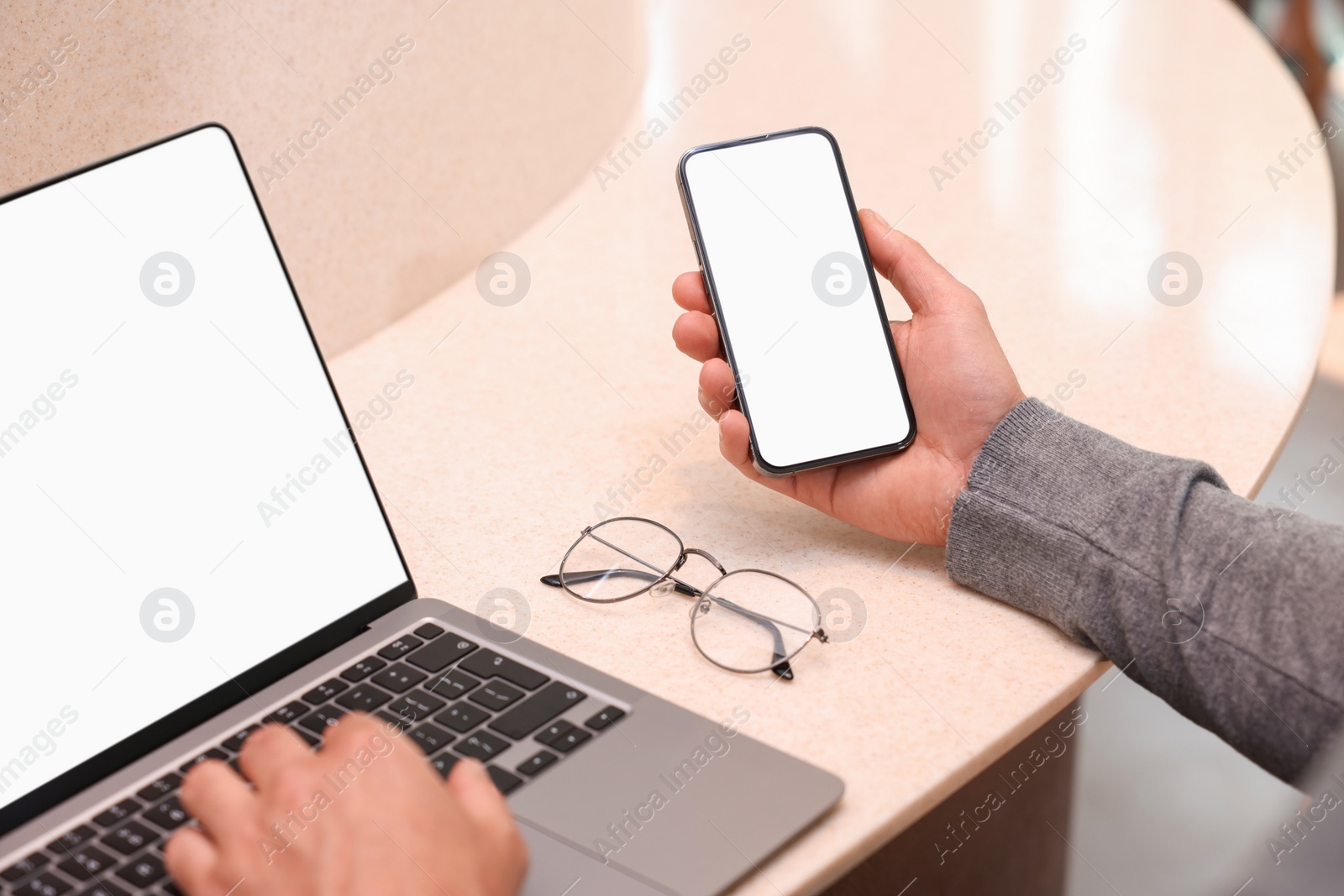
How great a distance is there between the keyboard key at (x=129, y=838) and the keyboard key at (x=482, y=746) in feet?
0.45

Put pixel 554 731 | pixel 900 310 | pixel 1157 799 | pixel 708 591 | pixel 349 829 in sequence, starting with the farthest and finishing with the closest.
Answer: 1. pixel 1157 799
2. pixel 900 310
3. pixel 708 591
4. pixel 554 731
5. pixel 349 829

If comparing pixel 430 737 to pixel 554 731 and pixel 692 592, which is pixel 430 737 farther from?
pixel 692 592

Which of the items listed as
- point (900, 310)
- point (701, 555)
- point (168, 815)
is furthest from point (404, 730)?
point (900, 310)

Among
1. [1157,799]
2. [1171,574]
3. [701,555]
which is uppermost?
[701,555]

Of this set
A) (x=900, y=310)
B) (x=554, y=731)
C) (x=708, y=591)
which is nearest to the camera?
(x=554, y=731)

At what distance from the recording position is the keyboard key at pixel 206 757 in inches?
22.0

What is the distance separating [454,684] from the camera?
0.60m

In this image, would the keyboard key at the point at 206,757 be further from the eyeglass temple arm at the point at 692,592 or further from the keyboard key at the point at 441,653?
the eyeglass temple arm at the point at 692,592

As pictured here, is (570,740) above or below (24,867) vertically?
below

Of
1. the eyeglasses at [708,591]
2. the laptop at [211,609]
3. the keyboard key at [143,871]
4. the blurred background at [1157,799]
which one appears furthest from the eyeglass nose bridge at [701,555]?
the blurred background at [1157,799]

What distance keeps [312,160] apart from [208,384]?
0.37 metres

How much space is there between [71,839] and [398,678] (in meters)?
0.16

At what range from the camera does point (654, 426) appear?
0.88 metres

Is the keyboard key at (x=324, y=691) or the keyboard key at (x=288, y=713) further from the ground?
the keyboard key at (x=288, y=713)
